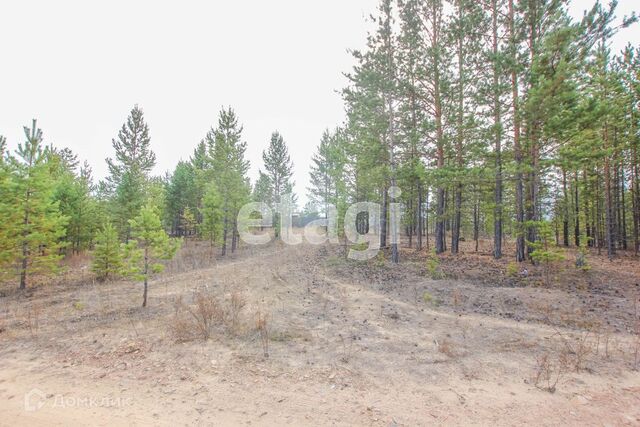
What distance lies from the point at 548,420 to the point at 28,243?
18.0 metres

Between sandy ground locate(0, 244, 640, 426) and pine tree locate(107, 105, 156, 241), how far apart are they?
530 inches

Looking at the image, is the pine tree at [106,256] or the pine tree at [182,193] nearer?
the pine tree at [106,256]

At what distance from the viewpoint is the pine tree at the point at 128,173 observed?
20.6 m

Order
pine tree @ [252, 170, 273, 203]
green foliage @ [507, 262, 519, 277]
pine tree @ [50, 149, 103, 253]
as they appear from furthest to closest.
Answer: pine tree @ [252, 170, 273, 203]
pine tree @ [50, 149, 103, 253]
green foliage @ [507, 262, 519, 277]

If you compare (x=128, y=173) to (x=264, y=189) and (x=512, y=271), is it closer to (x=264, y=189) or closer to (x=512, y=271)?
(x=264, y=189)

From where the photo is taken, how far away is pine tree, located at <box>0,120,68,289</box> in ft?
36.6

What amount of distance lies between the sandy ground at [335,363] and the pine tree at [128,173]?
13471 millimetres

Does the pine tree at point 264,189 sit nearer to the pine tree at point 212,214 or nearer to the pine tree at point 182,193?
the pine tree at point 182,193

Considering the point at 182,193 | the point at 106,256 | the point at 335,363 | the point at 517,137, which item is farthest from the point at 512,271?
the point at 182,193

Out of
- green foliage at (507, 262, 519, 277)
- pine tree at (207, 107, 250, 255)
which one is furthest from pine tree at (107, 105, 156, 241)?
green foliage at (507, 262, 519, 277)

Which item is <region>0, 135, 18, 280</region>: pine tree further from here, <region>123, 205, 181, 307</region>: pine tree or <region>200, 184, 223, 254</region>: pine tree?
<region>200, 184, 223, 254</region>: pine tree

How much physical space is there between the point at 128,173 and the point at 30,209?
10420 mm

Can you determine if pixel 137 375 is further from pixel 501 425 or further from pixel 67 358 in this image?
pixel 501 425

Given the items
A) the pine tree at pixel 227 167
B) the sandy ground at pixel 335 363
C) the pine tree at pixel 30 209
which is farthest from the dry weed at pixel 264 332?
the pine tree at pixel 227 167
